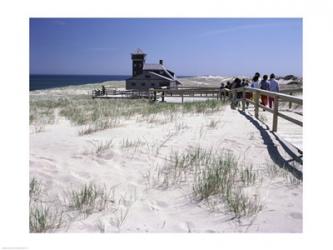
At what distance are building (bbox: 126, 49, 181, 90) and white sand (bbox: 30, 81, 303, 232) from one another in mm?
Result: 45595

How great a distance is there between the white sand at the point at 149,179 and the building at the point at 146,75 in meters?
45.6

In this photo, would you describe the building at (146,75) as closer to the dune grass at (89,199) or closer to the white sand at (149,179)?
the white sand at (149,179)

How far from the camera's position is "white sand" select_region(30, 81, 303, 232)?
3479 mm

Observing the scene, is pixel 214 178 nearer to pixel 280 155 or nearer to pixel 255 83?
pixel 280 155

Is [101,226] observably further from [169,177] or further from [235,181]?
[235,181]

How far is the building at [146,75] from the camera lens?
52906 mm

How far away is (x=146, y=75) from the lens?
174ft
